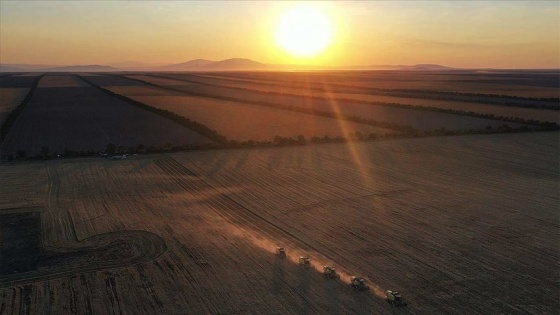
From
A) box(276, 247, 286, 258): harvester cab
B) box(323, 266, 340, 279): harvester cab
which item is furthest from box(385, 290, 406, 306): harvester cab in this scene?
box(276, 247, 286, 258): harvester cab

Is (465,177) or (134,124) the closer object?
(465,177)

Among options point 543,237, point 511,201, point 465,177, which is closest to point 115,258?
point 543,237

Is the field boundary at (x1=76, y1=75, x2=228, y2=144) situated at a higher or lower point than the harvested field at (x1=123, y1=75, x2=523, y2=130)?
lower

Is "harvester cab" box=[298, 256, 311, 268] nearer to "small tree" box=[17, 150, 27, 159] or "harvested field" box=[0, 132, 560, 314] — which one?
"harvested field" box=[0, 132, 560, 314]

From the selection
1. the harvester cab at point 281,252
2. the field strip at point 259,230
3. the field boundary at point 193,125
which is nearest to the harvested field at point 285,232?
the field strip at point 259,230

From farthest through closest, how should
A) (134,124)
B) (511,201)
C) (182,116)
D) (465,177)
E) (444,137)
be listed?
1. (182,116)
2. (134,124)
3. (444,137)
4. (465,177)
5. (511,201)

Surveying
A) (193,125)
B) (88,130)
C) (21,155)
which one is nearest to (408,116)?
(193,125)

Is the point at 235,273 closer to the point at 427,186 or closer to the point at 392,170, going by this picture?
the point at 427,186
